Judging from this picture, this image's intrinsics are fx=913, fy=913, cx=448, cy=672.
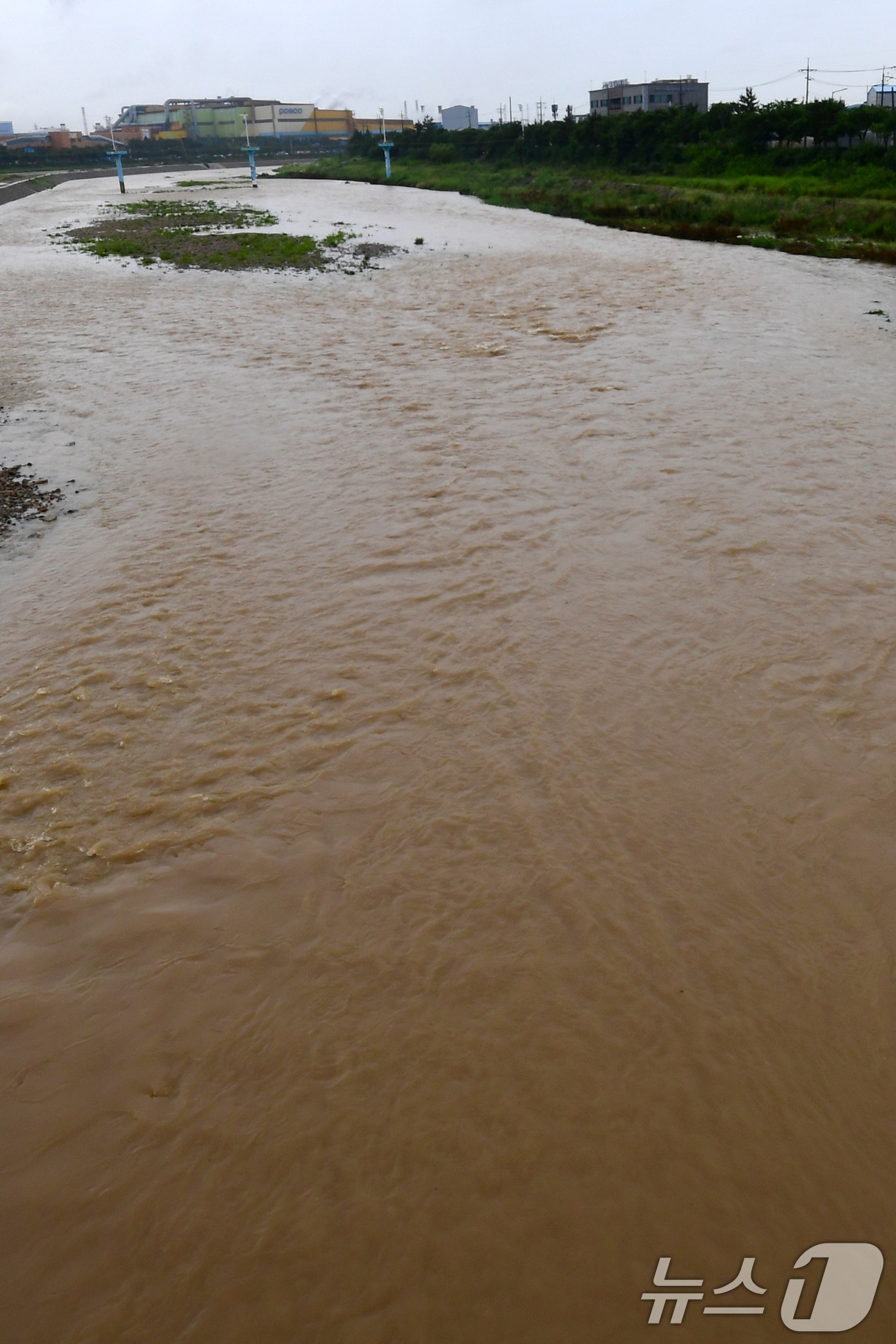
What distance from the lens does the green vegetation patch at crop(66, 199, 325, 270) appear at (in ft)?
72.8

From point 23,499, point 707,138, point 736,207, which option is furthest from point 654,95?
point 23,499

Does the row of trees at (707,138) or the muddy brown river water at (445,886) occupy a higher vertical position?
the row of trees at (707,138)

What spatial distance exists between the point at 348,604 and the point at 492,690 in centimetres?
153

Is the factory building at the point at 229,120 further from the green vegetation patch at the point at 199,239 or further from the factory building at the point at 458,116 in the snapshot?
the green vegetation patch at the point at 199,239

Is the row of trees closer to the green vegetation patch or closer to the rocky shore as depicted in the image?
the green vegetation patch

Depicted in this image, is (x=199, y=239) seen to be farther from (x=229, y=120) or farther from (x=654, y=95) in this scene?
(x=229, y=120)

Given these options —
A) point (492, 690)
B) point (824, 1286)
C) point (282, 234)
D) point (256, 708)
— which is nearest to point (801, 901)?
point (824, 1286)

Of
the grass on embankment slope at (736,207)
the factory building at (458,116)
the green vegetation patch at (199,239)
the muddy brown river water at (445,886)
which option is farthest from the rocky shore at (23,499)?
the factory building at (458,116)

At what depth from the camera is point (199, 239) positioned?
2564 centimetres

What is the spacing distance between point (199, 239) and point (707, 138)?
76.2 ft

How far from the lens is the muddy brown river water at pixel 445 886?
2.84m

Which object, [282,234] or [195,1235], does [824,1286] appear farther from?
[282,234]

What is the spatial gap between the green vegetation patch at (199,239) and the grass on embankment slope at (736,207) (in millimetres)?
10649

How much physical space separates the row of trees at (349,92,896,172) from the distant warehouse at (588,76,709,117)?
25.2 metres
